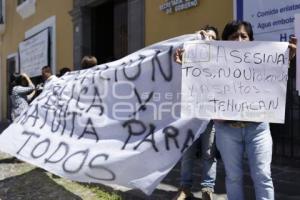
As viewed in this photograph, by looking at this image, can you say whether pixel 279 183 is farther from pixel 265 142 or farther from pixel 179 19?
pixel 179 19

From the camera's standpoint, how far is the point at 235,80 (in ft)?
13.6

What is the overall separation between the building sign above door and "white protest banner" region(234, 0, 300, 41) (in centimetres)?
116

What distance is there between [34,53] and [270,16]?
10286 mm

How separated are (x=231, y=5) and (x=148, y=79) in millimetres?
3007

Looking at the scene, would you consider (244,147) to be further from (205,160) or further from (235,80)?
(205,160)

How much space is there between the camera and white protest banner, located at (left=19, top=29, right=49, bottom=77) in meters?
15.0

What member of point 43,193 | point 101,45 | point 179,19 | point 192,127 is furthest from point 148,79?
point 101,45

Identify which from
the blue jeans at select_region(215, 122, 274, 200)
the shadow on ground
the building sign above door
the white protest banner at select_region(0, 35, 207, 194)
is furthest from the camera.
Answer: the building sign above door

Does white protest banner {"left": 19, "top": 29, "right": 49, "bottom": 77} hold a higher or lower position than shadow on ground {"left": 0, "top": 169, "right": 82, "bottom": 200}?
higher

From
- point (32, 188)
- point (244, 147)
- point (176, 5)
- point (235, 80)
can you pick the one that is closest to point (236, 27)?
point (235, 80)

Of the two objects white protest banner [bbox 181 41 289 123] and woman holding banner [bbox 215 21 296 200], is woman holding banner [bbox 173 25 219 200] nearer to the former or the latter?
white protest banner [bbox 181 41 289 123]

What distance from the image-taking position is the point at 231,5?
298 inches

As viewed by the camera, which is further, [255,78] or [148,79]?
[148,79]

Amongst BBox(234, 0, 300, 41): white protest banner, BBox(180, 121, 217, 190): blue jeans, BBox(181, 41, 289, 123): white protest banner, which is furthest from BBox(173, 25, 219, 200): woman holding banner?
BBox(234, 0, 300, 41): white protest banner
